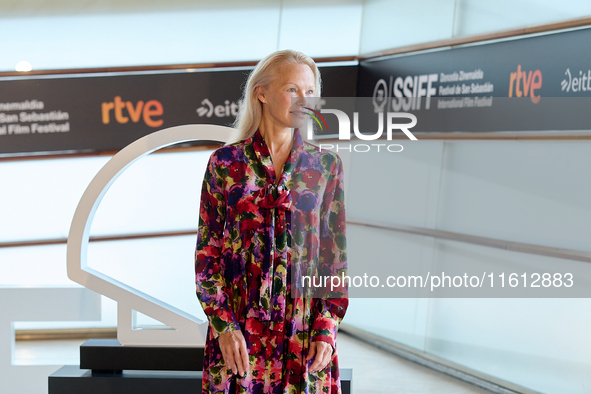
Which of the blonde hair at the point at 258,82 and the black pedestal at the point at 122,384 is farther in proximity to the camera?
the black pedestal at the point at 122,384

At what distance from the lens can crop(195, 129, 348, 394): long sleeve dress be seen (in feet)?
4.85

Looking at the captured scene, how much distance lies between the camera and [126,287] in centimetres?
250

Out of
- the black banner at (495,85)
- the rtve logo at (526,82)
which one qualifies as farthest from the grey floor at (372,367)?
the rtve logo at (526,82)

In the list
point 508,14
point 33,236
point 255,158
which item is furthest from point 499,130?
point 33,236

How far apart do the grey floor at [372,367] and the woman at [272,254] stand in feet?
7.38

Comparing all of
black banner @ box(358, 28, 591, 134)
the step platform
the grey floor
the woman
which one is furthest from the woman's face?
the grey floor

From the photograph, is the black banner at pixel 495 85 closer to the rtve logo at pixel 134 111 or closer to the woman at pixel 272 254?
the woman at pixel 272 254

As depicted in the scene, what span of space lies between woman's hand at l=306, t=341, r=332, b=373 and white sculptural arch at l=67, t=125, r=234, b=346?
3.76ft

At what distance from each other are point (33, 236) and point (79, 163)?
2.32ft

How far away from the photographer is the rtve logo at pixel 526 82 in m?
3.58

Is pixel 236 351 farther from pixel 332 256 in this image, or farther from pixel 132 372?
pixel 132 372

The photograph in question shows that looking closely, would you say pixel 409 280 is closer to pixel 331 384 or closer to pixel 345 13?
pixel 331 384

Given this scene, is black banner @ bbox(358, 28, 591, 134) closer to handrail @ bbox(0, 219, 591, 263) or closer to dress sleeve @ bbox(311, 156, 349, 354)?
handrail @ bbox(0, 219, 591, 263)

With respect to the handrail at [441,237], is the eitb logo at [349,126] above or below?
above
